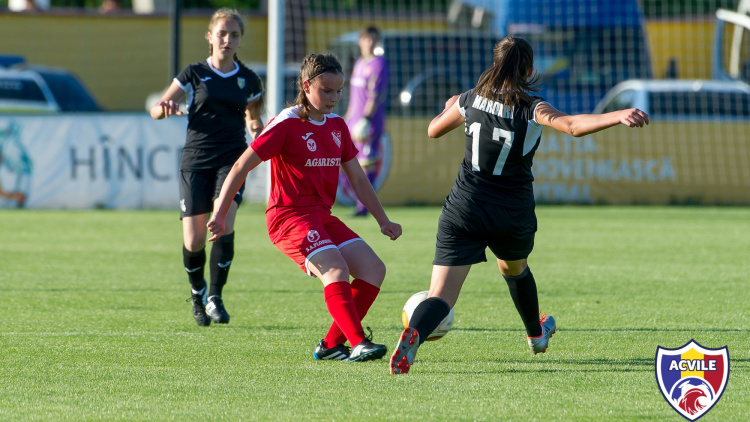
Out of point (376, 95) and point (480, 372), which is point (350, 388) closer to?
point (480, 372)

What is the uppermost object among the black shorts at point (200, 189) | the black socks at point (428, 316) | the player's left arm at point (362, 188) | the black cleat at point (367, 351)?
the player's left arm at point (362, 188)

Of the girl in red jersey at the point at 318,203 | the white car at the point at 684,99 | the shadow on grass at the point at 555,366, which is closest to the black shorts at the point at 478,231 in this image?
the girl in red jersey at the point at 318,203

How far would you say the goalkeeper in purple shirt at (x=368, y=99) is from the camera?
13.4 m

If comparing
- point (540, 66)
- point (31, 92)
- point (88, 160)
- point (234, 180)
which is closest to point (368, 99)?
point (88, 160)

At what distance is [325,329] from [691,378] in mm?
2493

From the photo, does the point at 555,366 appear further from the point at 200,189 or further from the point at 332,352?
the point at 200,189

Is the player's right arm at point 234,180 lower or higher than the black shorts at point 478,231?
higher

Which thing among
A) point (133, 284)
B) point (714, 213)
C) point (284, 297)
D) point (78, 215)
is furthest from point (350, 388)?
point (714, 213)

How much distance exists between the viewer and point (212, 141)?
22.9 feet

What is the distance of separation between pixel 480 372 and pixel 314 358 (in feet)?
2.91

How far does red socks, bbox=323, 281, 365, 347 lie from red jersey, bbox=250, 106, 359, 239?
18.0 inches

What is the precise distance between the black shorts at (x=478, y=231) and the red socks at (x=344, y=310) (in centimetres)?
47

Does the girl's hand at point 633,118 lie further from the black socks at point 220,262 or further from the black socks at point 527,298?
the black socks at point 220,262

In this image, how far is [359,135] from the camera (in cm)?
1383
